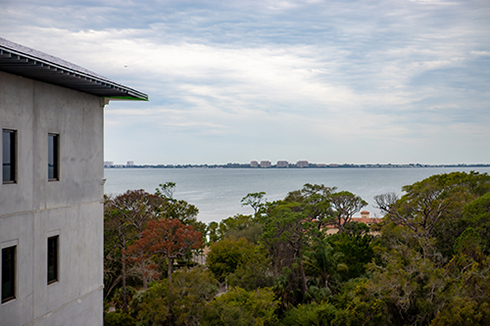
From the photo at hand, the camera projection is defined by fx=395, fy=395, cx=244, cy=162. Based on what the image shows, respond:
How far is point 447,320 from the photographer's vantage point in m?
16.6

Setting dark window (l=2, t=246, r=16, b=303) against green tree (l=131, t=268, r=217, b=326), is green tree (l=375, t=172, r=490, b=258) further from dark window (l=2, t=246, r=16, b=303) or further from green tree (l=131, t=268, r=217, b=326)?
dark window (l=2, t=246, r=16, b=303)

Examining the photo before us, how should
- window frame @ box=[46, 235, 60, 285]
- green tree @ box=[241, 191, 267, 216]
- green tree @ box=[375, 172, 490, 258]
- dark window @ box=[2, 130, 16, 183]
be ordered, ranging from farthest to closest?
green tree @ box=[241, 191, 267, 216] → green tree @ box=[375, 172, 490, 258] → window frame @ box=[46, 235, 60, 285] → dark window @ box=[2, 130, 16, 183]

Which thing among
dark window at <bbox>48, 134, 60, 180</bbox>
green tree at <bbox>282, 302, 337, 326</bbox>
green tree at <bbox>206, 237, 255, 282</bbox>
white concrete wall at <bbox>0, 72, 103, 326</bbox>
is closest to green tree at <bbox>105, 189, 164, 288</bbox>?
green tree at <bbox>206, 237, 255, 282</bbox>

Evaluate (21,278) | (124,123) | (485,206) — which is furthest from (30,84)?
(124,123)

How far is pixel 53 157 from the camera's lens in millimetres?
9242

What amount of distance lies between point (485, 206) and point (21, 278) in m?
→ 28.2

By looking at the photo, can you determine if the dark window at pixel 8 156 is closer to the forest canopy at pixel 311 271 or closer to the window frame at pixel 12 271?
the window frame at pixel 12 271

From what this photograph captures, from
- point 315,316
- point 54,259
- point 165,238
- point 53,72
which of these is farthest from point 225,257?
point 53,72

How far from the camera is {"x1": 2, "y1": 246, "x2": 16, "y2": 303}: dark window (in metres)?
7.86

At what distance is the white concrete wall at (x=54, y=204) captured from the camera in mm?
7980

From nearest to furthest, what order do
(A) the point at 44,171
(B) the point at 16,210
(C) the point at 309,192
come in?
(B) the point at 16,210 < (A) the point at 44,171 < (C) the point at 309,192

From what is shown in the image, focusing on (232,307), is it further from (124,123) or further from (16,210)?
(124,123)

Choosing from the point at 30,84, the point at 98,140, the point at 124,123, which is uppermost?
the point at 124,123

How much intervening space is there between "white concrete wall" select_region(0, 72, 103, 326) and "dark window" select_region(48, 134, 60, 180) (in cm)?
11
